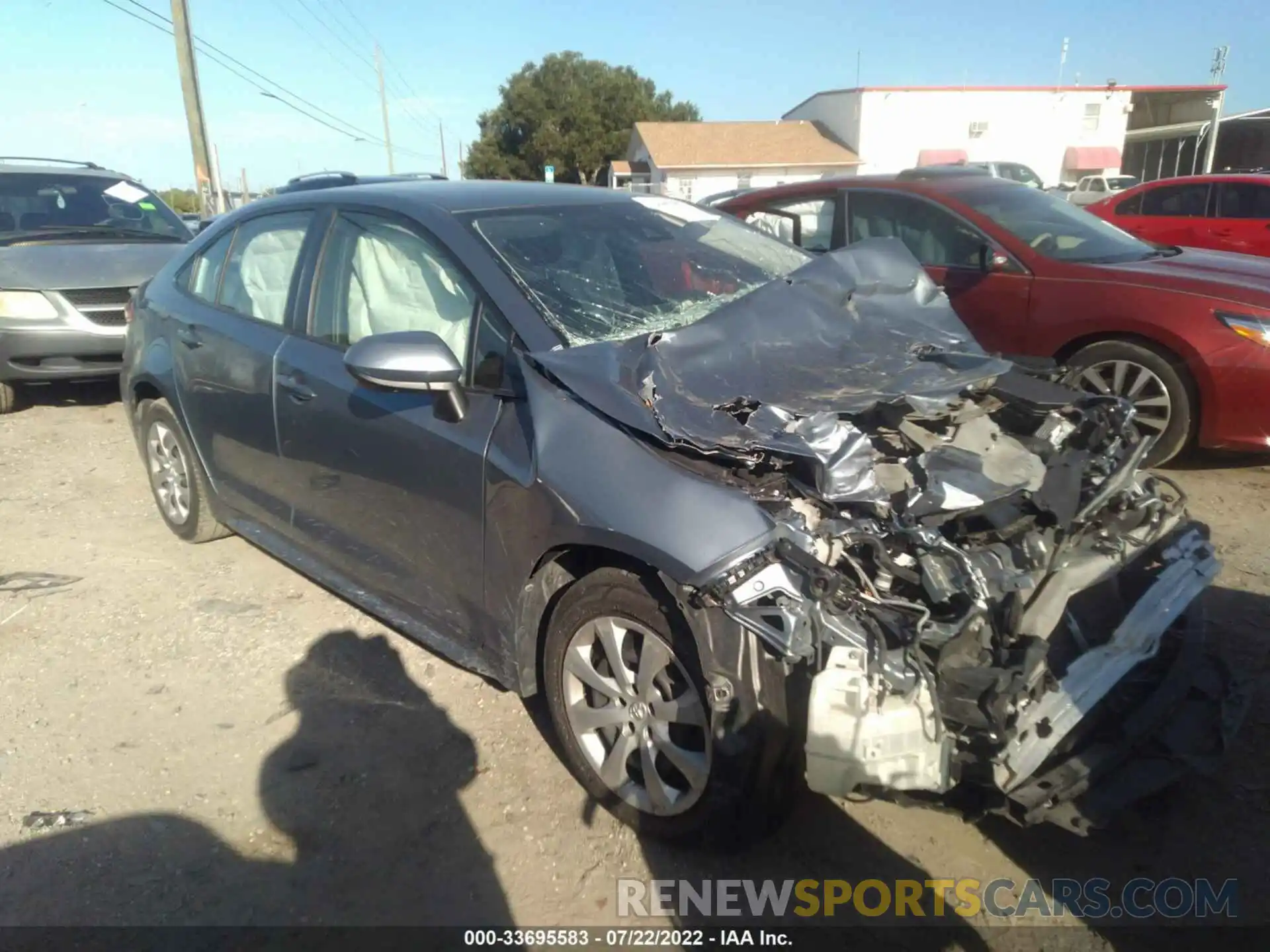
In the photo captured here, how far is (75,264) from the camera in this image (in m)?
7.35

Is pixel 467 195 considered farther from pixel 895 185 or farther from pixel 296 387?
pixel 895 185

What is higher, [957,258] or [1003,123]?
[1003,123]

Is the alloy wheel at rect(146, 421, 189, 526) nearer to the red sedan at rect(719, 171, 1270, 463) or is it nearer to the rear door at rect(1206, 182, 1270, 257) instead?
the red sedan at rect(719, 171, 1270, 463)

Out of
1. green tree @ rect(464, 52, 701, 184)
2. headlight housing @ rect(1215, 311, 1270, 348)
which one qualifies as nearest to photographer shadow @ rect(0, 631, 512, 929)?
headlight housing @ rect(1215, 311, 1270, 348)

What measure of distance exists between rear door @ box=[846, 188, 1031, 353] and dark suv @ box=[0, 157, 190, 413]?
574 cm

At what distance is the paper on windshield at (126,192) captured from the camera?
335 inches

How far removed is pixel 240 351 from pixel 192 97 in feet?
49.2

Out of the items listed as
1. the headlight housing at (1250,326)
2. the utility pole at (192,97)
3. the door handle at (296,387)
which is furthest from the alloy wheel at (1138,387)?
the utility pole at (192,97)

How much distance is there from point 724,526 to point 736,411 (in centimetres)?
48

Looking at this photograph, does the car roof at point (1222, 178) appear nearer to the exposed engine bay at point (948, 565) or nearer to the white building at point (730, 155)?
the exposed engine bay at point (948, 565)

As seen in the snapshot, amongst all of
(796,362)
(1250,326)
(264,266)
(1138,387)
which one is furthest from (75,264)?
(1250,326)

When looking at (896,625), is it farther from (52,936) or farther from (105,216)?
(105,216)

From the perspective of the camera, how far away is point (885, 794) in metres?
2.25

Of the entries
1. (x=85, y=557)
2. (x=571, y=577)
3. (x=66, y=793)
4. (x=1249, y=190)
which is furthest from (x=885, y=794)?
(x=1249, y=190)
